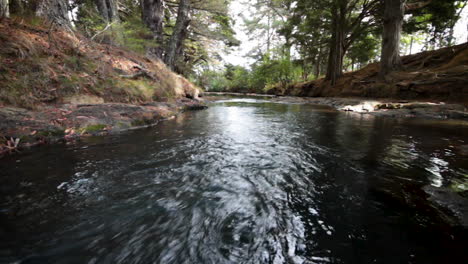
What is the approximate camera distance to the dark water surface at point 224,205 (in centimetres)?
136

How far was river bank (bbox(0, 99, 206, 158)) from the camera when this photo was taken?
10.3ft

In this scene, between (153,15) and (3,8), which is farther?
(153,15)

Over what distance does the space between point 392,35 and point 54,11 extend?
47.8 ft

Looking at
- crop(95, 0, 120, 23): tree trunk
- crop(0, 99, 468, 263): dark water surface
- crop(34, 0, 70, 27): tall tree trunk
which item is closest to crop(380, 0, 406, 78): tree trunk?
crop(0, 99, 468, 263): dark water surface

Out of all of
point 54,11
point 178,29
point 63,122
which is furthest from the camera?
point 178,29

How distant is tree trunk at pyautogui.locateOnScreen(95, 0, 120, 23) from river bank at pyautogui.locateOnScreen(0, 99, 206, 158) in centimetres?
609

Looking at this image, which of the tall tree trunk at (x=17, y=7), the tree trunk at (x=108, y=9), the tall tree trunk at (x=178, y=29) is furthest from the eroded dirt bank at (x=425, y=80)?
the tall tree trunk at (x=17, y=7)

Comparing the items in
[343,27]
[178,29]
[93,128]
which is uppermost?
[343,27]

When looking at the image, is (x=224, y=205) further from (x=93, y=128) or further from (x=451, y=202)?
(x=93, y=128)

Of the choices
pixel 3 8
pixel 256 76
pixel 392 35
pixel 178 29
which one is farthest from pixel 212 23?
pixel 256 76

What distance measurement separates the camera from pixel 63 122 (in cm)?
394

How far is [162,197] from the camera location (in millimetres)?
2006

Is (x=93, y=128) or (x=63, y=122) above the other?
(x=63, y=122)

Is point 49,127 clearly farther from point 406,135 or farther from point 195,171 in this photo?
point 406,135
